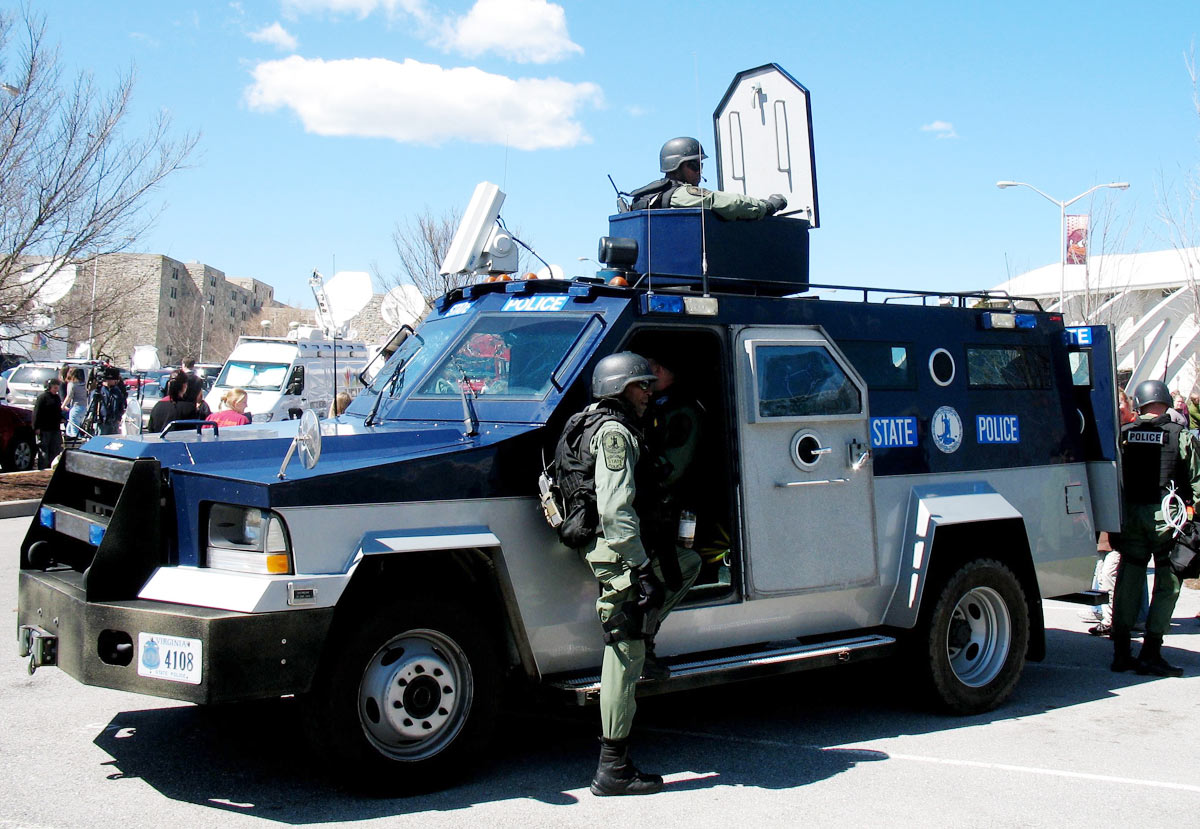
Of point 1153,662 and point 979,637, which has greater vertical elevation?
point 979,637

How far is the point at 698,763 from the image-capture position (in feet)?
18.1

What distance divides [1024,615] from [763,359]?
2.51 m

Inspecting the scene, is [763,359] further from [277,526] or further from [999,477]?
[277,526]

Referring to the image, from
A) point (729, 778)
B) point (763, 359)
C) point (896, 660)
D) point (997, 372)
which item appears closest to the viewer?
point (729, 778)

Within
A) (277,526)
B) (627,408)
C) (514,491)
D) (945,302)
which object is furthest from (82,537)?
(945,302)

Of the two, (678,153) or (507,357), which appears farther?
(678,153)

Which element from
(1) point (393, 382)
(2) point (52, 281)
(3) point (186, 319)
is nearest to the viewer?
(1) point (393, 382)

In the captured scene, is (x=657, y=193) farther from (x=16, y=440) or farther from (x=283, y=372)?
(x=16, y=440)

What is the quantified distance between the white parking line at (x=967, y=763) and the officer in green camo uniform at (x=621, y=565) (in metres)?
1.07

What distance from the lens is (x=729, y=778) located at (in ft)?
17.4

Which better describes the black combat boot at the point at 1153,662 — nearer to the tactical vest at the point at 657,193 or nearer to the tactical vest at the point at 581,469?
the tactical vest at the point at 657,193

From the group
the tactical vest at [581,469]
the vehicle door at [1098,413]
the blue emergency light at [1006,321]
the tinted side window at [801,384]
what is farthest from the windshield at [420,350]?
the vehicle door at [1098,413]

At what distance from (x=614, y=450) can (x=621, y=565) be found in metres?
0.49

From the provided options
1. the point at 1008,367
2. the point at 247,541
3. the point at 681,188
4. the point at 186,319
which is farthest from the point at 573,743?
the point at 186,319
